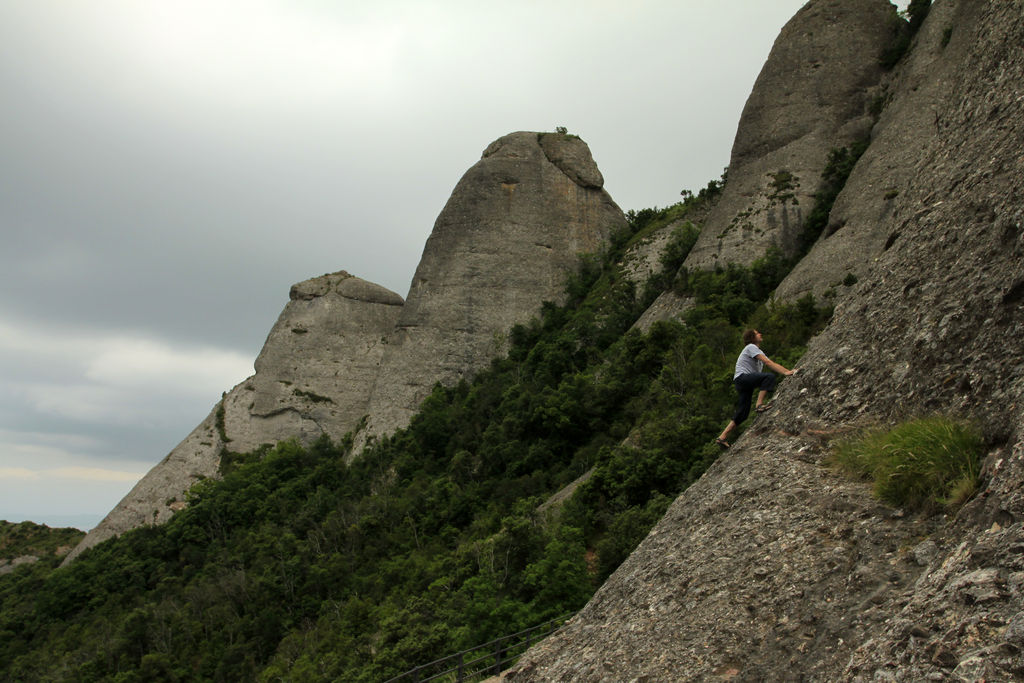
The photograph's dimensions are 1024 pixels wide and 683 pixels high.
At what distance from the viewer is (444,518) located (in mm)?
26391

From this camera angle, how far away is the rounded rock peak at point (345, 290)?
153ft

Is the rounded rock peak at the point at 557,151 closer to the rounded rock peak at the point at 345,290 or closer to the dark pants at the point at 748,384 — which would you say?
the rounded rock peak at the point at 345,290

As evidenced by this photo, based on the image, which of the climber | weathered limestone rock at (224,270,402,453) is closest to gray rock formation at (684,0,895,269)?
the climber

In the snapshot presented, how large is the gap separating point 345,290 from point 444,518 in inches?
945

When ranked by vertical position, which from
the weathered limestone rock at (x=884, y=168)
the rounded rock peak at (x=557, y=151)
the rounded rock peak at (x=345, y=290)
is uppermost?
the rounded rock peak at (x=557, y=151)

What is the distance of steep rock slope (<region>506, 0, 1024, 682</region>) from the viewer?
13.9 ft

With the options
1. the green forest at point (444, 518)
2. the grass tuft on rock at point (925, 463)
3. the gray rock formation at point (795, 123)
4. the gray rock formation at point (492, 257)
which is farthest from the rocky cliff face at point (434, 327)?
the grass tuft on rock at point (925, 463)

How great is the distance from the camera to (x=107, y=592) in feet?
112

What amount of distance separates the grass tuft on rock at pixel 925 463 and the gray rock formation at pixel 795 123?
67.0ft

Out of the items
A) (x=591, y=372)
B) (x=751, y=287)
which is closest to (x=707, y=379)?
(x=751, y=287)

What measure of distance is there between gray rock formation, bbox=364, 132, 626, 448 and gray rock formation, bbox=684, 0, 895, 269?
41.6 ft

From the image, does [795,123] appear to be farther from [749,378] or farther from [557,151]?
[749,378]

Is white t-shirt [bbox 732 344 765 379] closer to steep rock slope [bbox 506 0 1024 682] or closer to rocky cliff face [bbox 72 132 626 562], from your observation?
steep rock slope [bbox 506 0 1024 682]

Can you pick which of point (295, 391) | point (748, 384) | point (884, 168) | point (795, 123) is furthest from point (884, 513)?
point (295, 391)
